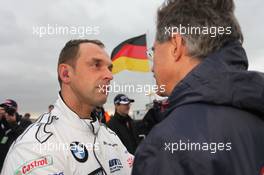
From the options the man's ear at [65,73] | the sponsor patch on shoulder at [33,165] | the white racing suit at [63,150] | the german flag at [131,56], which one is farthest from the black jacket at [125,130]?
the sponsor patch on shoulder at [33,165]

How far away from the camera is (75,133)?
2.54 meters

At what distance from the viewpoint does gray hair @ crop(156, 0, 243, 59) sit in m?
1.54

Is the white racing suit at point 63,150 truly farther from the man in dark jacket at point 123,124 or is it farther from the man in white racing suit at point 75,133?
the man in dark jacket at point 123,124

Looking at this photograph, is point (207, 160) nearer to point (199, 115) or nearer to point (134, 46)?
point (199, 115)

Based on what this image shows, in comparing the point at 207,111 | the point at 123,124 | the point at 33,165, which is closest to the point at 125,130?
the point at 123,124

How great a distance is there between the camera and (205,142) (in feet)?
4.30

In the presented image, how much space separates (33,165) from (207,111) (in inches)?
51.1

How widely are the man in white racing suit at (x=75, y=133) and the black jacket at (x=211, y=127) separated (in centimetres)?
106

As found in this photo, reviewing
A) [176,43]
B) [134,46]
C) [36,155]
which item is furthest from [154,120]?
[176,43]

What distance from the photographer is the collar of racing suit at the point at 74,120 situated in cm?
258

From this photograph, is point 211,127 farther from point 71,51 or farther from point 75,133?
point 71,51

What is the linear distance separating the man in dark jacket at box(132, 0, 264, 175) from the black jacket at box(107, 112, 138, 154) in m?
4.93

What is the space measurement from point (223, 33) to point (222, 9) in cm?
13

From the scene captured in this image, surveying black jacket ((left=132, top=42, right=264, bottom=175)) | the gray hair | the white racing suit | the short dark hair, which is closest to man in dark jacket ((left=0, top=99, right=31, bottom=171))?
the short dark hair
